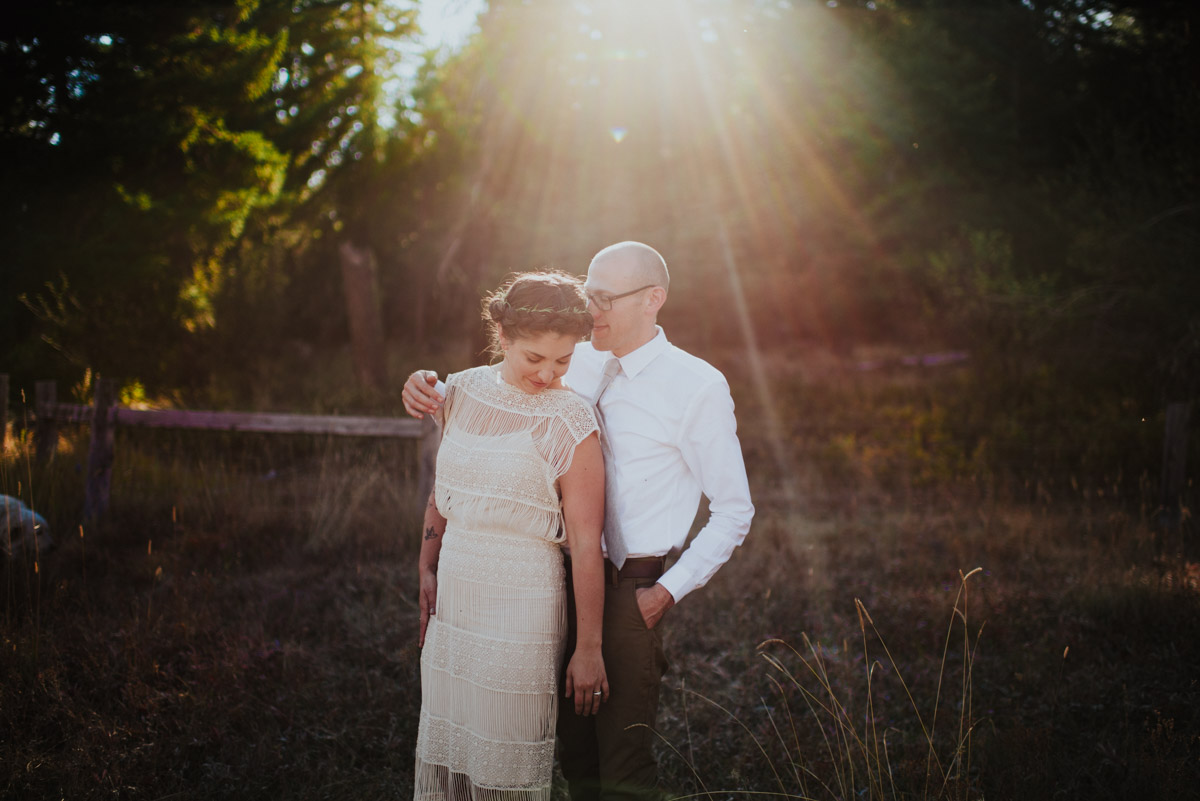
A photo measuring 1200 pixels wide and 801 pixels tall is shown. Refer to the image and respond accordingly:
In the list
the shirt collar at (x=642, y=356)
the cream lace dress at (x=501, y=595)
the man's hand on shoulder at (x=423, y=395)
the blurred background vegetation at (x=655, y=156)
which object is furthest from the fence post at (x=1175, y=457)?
the man's hand on shoulder at (x=423, y=395)

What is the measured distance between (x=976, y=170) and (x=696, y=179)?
7.76m

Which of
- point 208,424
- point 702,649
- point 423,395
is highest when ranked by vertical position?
point 423,395

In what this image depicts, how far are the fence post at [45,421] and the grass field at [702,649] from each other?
0.26m

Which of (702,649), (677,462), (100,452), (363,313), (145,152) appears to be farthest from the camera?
(363,313)

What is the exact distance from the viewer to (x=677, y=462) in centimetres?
225

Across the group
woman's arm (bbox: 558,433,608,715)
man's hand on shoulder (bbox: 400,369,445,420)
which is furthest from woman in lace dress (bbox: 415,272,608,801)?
A: man's hand on shoulder (bbox: 400,369,445,420)

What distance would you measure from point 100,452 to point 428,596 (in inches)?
204

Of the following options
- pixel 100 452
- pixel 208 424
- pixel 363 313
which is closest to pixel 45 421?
pixel 100 452

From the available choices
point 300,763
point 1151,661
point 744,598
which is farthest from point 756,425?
point 300,763

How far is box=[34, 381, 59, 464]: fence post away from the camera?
657 centimetres

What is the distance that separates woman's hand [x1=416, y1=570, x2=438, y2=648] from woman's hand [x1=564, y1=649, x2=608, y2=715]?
526mm

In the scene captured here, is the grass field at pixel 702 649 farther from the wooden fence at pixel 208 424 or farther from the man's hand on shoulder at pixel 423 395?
the man's hand on shoulder at pixel 423 395

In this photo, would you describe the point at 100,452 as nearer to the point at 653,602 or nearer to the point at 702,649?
the point at 702,649

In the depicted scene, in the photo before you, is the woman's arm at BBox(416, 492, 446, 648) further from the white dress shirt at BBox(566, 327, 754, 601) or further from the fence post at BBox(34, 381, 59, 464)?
the fence post at BBox(34, 381, 59, 464)
